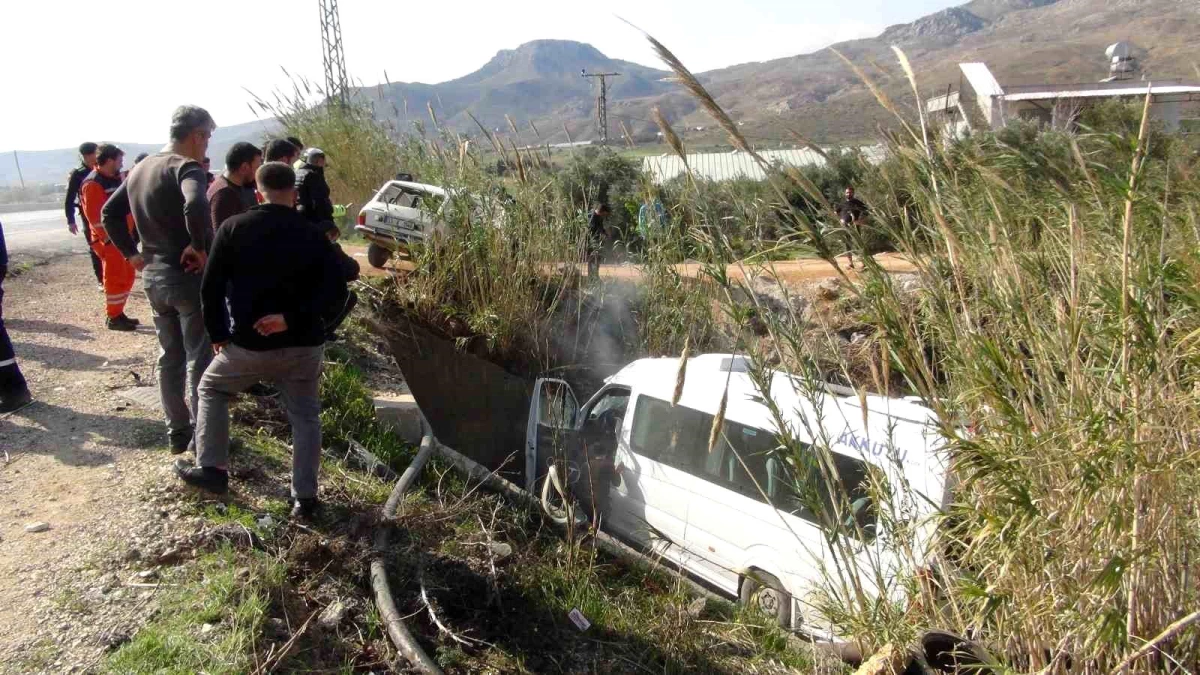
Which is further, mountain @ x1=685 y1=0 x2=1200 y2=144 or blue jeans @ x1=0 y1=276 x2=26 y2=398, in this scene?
blue jeans @ x1=0 y1=276 x2=26 y2=398

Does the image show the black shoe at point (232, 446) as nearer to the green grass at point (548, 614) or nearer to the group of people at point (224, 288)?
the group of people at point (224, 288)

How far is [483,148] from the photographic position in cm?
888

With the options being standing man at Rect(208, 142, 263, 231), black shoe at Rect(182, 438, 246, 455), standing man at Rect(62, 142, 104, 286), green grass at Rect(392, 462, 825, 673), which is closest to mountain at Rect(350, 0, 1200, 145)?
green grass at Rect(392, 462, 825, 673)

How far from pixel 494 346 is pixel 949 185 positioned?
5.90 metres

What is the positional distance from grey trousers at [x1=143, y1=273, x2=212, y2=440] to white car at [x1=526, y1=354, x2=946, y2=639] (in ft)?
6.58

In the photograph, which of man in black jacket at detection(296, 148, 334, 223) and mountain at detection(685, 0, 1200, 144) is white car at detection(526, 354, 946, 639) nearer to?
A: mountain at detection(685, 0, 1200, 144)

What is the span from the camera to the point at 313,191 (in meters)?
7.82

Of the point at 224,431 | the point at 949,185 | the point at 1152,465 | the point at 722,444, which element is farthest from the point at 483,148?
the point at 1152,465

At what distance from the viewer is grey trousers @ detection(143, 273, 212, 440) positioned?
4.80 metres

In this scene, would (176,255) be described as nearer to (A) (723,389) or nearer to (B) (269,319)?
(B) (269,319)

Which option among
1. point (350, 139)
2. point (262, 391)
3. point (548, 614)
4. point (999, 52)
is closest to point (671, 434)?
point (548, 614)

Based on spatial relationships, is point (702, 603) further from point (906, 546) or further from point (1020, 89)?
point (1020, 89)

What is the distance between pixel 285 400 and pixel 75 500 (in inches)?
47.9

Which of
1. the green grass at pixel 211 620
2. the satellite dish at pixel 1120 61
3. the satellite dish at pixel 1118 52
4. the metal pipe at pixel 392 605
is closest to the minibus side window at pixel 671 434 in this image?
the metal pipe at pixel 392 605
